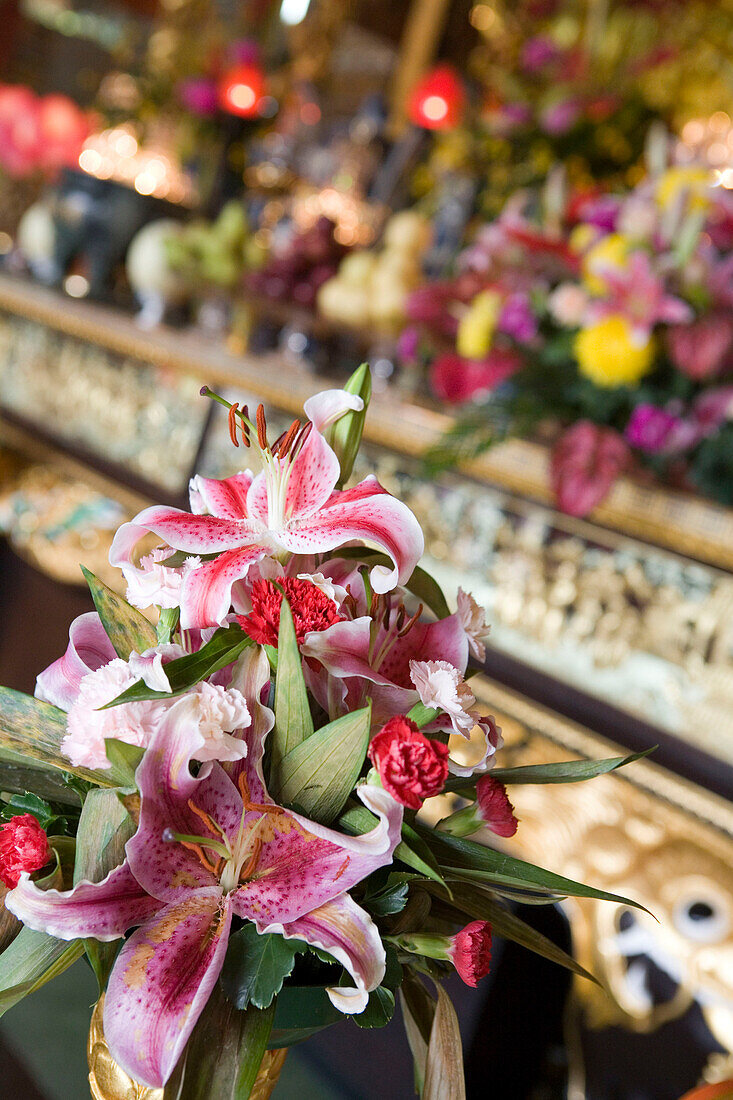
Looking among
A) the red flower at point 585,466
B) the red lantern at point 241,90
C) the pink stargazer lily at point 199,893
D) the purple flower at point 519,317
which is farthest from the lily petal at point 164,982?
the red lantern at point 241,90

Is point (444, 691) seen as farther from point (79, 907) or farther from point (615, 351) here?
point (615, 351)

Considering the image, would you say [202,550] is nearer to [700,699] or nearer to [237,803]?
[237,803]

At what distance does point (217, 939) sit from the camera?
0.38m

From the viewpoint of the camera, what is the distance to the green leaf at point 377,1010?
1.28ft

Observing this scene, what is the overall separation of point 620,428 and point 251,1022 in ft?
3.10

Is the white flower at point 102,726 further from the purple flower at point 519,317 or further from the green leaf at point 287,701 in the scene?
the purple flower at point 519,317

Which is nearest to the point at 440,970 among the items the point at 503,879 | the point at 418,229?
the point at 503,879

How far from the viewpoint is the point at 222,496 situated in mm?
438

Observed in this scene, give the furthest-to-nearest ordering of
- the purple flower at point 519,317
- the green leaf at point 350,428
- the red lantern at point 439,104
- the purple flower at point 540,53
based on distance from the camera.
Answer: the red lantern at point 439,104 → the purple flower at point 540,53 → the purple flower at point 519,317 → the green leaf at point 350,428

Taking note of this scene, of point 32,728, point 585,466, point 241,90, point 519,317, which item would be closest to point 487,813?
point 32,728


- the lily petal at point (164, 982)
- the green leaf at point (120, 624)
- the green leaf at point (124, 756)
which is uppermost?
the green leaf at point (120, 624)

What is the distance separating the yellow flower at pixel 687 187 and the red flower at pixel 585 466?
262 millimetres

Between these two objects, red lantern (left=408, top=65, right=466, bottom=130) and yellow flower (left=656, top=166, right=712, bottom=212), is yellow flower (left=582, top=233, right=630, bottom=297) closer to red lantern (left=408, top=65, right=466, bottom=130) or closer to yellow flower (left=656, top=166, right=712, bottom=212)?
yellow flower (left=656, top=166, right=712, bottom=212)

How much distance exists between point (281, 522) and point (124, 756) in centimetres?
12
